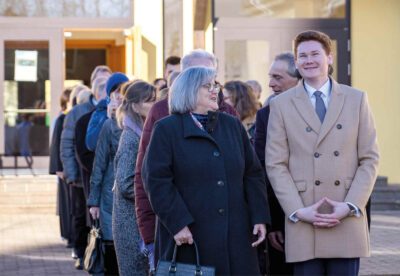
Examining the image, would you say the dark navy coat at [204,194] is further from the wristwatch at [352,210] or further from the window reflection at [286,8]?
the window reflection at [286,8]

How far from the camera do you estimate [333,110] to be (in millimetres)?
5898

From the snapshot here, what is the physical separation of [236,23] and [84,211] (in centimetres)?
663

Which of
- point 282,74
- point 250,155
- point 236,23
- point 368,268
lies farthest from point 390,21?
point 250,155

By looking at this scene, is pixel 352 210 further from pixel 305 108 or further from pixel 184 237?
pixel 184 237

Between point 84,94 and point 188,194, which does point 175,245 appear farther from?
point 84,94

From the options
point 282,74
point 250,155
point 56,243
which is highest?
point 282,74

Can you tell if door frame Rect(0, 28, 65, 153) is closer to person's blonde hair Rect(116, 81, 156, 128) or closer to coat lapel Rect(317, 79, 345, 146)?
person's blonde hair Rect(116, 81, 156, 128)

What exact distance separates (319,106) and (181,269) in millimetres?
1294

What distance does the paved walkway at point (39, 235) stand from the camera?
10.8 m

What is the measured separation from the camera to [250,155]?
5777 mm

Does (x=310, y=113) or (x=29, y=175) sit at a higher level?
(x=310, y=113)

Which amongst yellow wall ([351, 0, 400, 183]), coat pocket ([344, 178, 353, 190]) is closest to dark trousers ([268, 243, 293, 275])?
coat pocket ([344, 178, 353, 190])

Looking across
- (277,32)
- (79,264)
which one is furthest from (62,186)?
(277,32)

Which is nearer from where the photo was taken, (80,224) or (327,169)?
(327,169)
